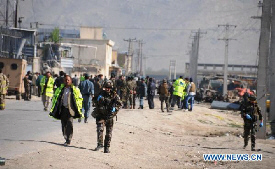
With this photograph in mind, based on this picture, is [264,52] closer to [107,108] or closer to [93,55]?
[107,108]

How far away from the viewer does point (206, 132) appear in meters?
22.8

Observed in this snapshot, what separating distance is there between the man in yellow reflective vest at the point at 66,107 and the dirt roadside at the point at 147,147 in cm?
45

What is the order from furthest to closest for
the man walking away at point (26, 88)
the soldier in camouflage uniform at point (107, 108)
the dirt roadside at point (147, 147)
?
1. the man walking away at point (26, 88)
2. the soldier in camouflage uniform at point (107, 108)
3. the dirt roadside at point (147, 147)

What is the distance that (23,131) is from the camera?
1530 centimetres

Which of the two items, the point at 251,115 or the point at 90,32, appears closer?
the point at 251,115

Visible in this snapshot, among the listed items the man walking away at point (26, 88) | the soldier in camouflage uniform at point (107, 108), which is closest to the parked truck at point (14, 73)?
the man walking away at point (26, 88)

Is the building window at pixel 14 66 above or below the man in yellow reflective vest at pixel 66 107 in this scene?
above

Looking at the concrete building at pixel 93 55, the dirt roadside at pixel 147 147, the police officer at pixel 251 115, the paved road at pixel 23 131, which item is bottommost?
the dirt roadside at pixel 147 147

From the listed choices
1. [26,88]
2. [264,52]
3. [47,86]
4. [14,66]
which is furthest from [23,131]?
[14,66]

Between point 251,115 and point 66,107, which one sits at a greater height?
point 66,107

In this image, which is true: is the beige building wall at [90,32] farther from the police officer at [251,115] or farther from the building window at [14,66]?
the police officer at [251,115]

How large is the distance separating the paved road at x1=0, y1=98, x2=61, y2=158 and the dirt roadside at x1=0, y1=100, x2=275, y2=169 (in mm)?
325

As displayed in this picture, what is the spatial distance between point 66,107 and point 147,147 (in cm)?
374

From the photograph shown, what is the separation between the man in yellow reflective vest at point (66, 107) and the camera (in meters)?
12.8
